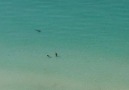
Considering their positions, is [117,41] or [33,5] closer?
[117,41]

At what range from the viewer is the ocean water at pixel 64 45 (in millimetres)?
4641

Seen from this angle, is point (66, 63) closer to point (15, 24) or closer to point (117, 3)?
point (15, 24)

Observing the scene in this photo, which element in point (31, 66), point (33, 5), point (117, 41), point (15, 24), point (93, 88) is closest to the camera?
point (93, 88)

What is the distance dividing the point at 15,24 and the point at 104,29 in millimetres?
1240

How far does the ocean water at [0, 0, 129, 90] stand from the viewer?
464 cm

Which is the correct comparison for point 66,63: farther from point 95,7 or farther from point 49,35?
point 95,7

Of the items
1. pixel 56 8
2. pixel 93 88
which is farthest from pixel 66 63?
pixel 56 8

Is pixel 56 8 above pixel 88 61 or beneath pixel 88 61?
above

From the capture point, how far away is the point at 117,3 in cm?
602

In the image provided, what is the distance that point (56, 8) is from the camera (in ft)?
19.7

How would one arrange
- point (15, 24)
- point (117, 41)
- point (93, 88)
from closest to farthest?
point (93, 88)
point (117, 41)
point (15, 24)

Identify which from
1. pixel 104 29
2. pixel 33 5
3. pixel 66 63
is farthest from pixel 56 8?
pixel 66 63

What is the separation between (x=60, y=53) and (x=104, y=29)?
2.70 ft

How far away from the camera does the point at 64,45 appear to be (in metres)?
5.22
